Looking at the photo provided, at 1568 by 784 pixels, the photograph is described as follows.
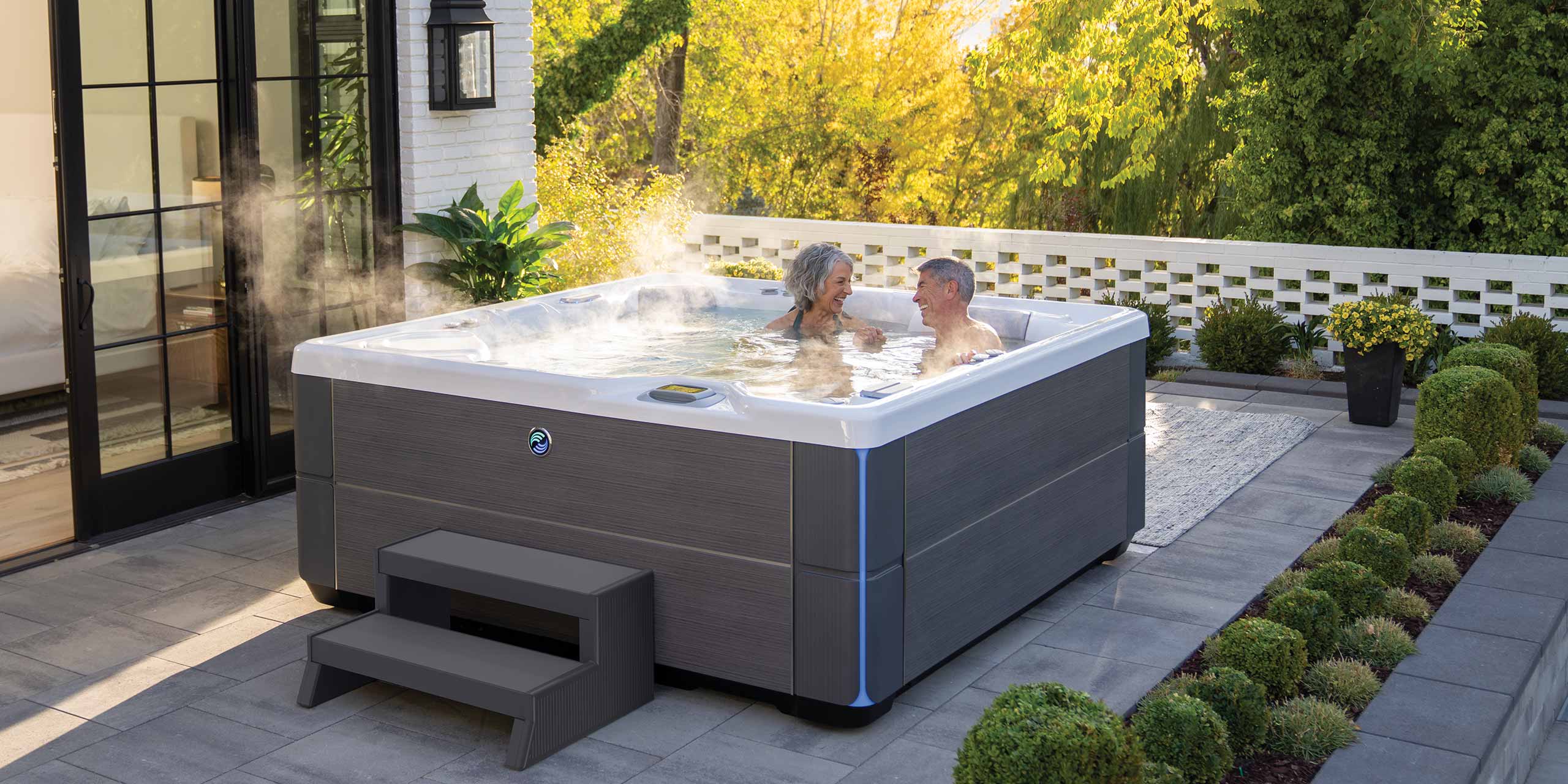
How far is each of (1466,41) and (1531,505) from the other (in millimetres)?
4101

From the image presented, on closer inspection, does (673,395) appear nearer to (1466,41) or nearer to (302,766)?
(302,766)

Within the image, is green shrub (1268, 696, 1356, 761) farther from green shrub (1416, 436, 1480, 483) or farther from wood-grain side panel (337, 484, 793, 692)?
green shrub (1416, 436, 1480, 483)

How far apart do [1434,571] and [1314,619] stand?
879mm

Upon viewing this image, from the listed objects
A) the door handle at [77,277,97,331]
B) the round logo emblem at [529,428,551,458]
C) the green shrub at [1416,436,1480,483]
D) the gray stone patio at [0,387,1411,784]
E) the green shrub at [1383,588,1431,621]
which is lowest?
the gray stone patio at [0,387,1411,784]

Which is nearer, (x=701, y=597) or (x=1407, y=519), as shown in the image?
(x=701, y=597)

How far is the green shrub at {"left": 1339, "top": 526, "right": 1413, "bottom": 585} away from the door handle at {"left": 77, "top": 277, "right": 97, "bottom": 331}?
390 centimetres

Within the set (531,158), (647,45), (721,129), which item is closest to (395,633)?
(531,158)

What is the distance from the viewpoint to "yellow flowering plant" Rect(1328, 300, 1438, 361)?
650 centimetres

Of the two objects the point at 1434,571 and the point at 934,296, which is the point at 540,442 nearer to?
the point at 934,296

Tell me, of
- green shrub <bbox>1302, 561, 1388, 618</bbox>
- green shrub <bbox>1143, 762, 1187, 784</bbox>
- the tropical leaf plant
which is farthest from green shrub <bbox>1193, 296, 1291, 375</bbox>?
green shrub <bbox>1143, 762, 1187, 784</bbox>

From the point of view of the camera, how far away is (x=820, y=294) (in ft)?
17.3

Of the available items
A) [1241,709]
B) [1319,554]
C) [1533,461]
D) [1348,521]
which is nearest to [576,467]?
[1241,709]

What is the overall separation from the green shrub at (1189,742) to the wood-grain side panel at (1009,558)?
64cm

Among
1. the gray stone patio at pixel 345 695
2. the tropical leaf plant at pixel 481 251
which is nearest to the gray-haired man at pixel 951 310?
the gray stone patio at pixel 345 695
